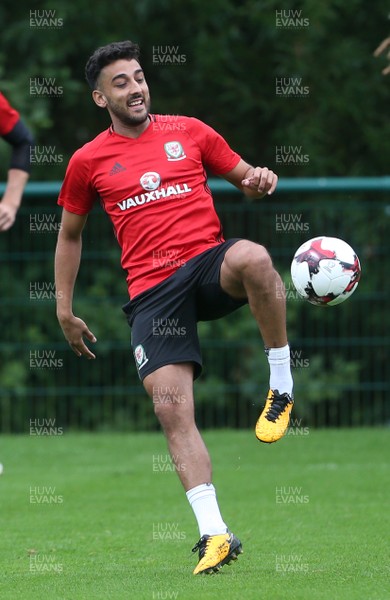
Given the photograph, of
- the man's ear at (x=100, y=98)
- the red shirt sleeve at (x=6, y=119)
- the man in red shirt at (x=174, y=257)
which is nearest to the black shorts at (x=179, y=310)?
the man in red shirt at (x=174, y=257)

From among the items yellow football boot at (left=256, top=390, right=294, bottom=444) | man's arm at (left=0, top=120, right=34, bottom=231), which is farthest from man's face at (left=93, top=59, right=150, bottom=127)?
yellow football boot at (left=256, top=390, right=294, bottom=444)

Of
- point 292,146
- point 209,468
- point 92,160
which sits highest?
point 292,146

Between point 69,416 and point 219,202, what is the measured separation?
250cm

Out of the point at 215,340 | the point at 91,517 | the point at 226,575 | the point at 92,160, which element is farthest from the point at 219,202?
the point at 226,575

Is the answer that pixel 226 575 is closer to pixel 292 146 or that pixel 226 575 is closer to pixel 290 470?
pixel 290 470

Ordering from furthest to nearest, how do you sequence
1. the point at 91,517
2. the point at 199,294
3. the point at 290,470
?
the point at 290,470 < the point at 91,517 < the point at 199,294

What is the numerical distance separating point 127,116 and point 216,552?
2.08 metres

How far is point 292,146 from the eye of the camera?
13.8 m

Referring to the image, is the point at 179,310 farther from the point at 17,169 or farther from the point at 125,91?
the point at 17,169

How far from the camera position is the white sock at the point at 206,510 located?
5270mm

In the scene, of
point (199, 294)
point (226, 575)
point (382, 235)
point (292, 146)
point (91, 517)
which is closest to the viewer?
point (226, 575)

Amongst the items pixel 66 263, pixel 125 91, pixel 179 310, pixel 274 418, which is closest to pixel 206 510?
pixel 274 418

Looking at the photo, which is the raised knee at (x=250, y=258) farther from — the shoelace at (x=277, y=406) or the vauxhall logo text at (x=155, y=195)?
the shoelace at (x=277, y=406)

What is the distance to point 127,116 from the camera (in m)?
5.74
